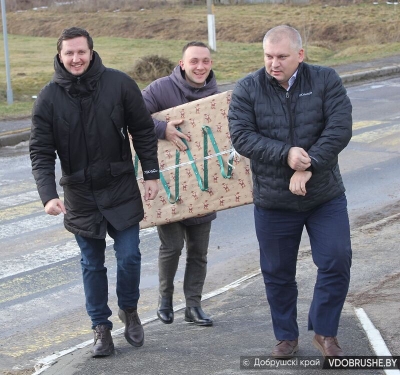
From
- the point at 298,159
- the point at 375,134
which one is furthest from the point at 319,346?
the point at 375,134

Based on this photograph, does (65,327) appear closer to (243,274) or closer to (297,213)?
(243,274)

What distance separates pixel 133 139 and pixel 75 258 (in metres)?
3.19

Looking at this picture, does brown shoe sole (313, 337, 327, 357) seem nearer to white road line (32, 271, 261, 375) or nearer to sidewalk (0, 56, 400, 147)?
white road line (32, 271, 261, 375)

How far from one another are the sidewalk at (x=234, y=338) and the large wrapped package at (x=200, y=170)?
2.44 ft

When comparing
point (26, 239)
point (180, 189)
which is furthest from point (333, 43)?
point (180, 189)

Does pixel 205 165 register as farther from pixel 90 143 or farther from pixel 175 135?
pixel 90 143

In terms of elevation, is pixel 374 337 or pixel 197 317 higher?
pixel 374 337

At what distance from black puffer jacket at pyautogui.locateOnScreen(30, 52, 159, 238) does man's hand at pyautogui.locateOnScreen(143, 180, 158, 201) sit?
0.55 ft

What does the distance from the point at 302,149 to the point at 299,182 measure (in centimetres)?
17

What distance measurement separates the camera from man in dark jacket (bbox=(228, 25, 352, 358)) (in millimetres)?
4633

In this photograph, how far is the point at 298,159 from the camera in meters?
4.52

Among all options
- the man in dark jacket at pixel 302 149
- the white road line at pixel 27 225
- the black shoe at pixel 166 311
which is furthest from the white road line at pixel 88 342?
the white road line at pixel 27 225

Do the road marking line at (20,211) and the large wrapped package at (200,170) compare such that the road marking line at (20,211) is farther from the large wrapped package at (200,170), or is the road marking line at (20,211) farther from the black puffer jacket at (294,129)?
the black puffer jacket at (294,129)

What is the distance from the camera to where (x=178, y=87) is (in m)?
5.89
